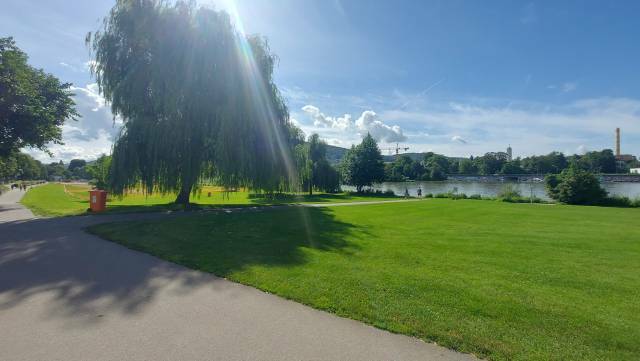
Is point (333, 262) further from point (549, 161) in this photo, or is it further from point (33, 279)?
point (549, 161)

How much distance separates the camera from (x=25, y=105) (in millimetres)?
21297

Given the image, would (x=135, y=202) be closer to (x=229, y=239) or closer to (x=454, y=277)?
(x=229, y=239)

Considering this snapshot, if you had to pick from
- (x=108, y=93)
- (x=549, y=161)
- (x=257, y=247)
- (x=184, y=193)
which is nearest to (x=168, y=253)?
(x=257, y=247)

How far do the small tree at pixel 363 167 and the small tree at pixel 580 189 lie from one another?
1024 inches

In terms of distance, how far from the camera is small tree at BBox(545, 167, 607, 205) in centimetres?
3372

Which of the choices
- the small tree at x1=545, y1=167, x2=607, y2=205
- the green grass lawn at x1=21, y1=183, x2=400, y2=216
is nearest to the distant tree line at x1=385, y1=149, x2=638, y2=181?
the small tree at x1=545, y1=167, x2=607, y2=205

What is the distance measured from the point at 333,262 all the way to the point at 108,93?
53.9 feet

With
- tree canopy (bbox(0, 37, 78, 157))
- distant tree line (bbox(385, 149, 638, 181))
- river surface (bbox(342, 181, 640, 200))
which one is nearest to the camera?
tree canopy (bbox(0, 37, 78, 157))

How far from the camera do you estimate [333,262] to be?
738 cm

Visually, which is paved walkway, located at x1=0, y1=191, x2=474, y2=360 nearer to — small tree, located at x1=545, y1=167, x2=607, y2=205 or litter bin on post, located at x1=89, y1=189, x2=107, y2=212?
litter bin on post, located at x1=89, y1=189, x2=107, y2=212

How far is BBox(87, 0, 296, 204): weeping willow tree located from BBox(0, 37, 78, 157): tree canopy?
7.38 m

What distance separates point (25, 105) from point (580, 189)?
150ft

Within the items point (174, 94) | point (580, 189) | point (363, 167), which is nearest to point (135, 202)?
point (174, 94)

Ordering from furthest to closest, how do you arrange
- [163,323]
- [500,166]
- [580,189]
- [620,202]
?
[500,166], [580,189], [620,202], [163,323]
